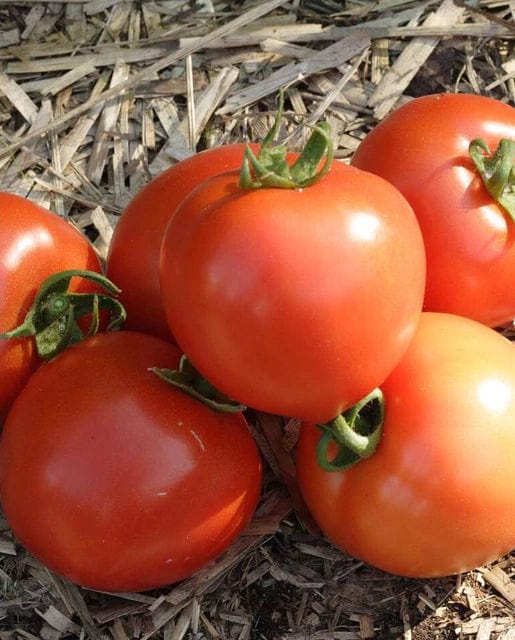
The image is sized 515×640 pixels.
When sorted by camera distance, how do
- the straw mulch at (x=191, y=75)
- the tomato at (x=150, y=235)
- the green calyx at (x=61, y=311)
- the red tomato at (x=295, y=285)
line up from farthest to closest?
the straw mulch at (x=191, y=75) < the tomato at (x=150, y=235) < the green calyx at (x=61, y=311) < the red tomato at (x=295, y=285)

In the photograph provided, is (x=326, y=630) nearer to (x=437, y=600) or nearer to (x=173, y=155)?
(x=437, y=600)

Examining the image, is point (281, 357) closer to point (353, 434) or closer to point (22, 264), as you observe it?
point (353, 434)

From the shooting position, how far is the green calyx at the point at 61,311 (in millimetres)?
1456

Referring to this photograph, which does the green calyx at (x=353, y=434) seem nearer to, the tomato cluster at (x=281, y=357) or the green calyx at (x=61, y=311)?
the tomato cluster at (x=281, y=357)

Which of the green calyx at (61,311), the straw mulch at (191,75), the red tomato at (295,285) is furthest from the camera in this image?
the straw mulch at (191,75)

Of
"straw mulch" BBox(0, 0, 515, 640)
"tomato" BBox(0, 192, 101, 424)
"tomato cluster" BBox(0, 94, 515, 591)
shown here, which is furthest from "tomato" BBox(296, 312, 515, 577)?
"straw mulch" BBox(0, 0, 515, 640)

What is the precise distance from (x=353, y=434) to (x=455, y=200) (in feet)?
1.52

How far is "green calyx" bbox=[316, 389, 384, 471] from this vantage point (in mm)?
1316

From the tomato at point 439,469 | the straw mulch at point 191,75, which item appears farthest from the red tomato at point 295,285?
the straw mulch at point 191,75

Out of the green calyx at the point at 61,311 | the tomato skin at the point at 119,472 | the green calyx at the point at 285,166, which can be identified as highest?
the green calyx at the point at 285,166

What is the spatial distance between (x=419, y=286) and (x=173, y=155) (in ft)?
3.39

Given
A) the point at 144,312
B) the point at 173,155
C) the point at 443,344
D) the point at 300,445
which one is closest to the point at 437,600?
the point at 300,445

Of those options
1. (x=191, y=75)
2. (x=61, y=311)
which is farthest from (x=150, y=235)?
(x=191, y=75)

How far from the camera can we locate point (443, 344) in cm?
142
